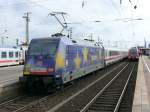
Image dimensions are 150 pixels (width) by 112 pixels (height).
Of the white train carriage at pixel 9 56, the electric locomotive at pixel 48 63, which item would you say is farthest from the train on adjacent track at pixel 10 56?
the electric locomotive at pixel 48 63

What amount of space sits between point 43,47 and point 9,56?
27773 mm

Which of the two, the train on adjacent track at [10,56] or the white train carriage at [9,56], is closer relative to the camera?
the white train carriage at [9,56]

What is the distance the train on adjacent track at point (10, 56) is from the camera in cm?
4188

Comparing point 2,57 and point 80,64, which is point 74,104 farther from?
point 2,57

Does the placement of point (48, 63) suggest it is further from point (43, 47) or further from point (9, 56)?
point (9, 56)

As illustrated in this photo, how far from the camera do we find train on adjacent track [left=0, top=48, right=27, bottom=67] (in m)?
41.9

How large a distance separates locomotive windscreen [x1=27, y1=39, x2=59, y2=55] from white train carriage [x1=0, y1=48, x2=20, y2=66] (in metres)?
24.8

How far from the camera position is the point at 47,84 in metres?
16.1

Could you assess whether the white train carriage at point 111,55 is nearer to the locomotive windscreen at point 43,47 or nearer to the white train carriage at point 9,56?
the white train carriage at point 9,56

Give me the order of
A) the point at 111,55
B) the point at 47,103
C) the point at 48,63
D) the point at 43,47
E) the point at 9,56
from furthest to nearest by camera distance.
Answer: the point at 111,55 < the point at 9,56 < the point at 43,47 < the point at 48,63 < the point at 47,103

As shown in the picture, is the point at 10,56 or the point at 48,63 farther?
the point at 10,56

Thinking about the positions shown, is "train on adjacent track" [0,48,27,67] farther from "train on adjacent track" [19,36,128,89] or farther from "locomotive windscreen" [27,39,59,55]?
"train on adjacent track" [19,36,128,89]

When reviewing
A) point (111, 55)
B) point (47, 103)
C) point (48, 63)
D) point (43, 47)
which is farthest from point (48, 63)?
point (111, 55)

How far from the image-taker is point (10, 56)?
44.3 meters
